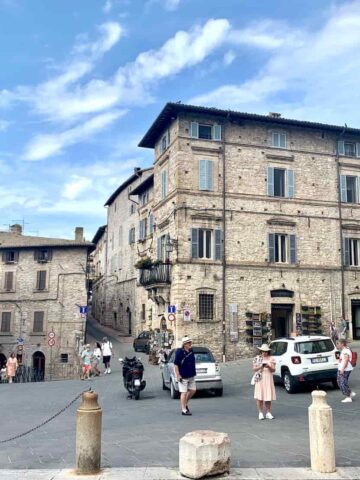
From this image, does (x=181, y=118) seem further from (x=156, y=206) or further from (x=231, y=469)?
(x=231, y=469)

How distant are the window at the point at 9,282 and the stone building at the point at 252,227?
13.3 m

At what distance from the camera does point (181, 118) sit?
2642 centimetres

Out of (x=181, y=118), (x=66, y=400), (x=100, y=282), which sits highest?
(x=181, y=118)

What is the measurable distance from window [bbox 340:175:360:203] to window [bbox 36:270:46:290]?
21690mm

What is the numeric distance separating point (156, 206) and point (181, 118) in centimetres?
550

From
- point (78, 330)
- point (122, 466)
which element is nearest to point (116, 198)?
point (78, 330)

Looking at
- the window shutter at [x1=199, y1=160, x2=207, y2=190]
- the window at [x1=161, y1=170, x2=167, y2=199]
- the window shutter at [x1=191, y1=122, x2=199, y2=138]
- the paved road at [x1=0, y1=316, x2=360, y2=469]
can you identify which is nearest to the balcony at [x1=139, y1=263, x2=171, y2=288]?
the window at [x1=161, y1=170, x2=167, y2=199]

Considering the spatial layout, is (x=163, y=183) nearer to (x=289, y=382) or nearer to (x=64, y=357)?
(x=64, y=357)

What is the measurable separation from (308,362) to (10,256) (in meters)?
28.4

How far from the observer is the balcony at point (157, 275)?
2595cm

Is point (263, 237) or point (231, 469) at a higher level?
point (263, 237)

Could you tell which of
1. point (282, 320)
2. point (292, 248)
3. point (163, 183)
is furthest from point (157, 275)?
point (292, 248)

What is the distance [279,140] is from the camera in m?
27.9

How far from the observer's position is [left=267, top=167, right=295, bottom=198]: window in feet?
90.0
